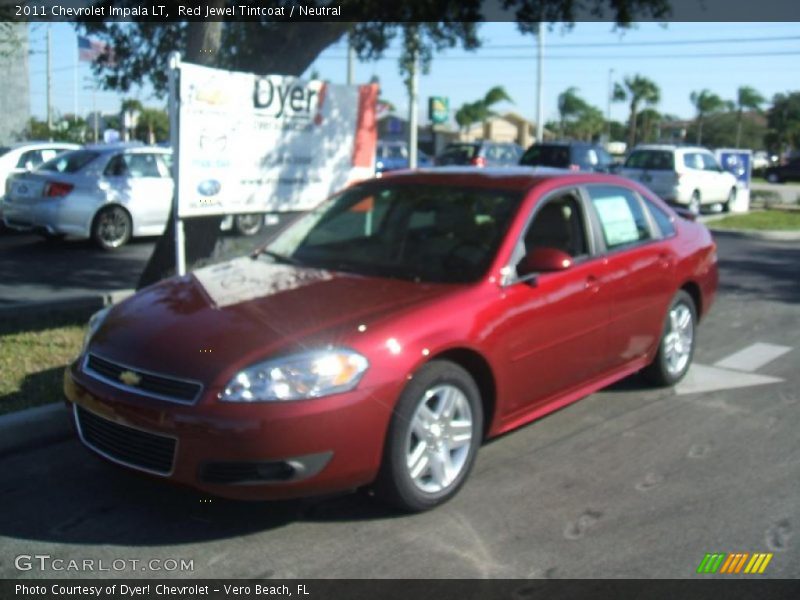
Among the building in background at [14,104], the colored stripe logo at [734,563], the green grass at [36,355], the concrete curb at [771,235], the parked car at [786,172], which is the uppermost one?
the building in background at [14,104]

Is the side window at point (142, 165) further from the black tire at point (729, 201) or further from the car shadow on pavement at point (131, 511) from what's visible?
the black tire at point (729, 201)

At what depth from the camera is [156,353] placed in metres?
3.93

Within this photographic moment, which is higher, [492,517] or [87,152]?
[87,152]

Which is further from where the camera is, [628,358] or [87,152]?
[87,152]

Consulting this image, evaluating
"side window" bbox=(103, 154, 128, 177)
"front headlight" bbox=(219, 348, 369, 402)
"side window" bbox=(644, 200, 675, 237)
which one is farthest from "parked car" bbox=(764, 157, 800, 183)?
"front headlight" bbox=(219, 348, 369, 402)

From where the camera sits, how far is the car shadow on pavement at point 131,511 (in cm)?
388

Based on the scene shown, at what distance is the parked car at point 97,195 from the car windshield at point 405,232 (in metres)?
8.45

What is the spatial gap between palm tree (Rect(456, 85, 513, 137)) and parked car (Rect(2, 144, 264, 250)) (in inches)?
1803

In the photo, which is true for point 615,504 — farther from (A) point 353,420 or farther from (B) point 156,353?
(B) point 156,353

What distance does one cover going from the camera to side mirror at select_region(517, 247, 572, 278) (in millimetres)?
4664

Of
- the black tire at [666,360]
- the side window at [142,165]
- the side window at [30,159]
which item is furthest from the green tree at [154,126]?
the black tire at [666,360]

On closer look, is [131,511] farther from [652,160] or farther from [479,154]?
[479,154]

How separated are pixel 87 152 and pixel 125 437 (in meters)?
11.0

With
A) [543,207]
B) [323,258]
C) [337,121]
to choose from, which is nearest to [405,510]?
[323,258]
